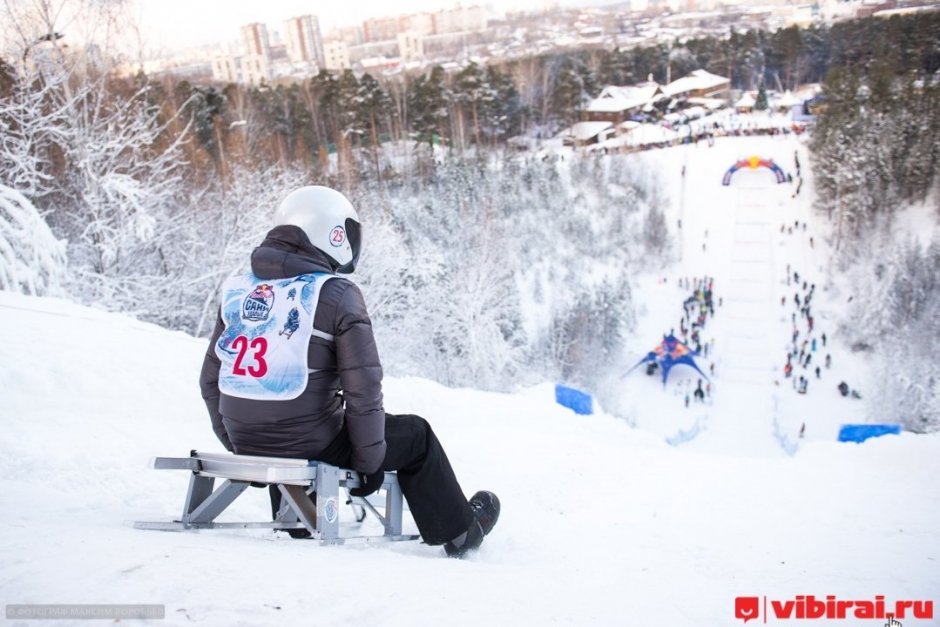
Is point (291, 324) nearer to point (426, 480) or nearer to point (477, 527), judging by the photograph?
point (426, 480)

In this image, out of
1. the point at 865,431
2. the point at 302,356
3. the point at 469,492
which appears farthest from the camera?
the point at 865,431

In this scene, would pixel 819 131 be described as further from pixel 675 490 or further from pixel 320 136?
pixel 675 490

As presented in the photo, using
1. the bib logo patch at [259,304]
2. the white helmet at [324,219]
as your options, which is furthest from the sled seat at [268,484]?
the white helmet at [324,219]

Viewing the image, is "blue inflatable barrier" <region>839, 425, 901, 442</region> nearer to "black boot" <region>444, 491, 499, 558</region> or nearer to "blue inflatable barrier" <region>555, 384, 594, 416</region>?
"blue inflatable barrier" <region>555, 384, 594, 416</region>

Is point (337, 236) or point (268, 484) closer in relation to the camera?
point (268, 484)

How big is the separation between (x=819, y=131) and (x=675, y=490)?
39175mm

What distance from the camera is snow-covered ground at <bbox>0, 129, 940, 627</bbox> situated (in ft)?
5.92

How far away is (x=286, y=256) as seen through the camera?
7.71ft

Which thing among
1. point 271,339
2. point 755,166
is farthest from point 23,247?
point 755,166

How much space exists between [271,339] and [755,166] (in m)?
43.3

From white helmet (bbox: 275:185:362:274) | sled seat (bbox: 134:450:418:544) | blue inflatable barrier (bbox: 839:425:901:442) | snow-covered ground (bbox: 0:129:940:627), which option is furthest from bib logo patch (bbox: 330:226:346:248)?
blue inflatable barrier (bbox: 839:425:901:442)

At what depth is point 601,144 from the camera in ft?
145
